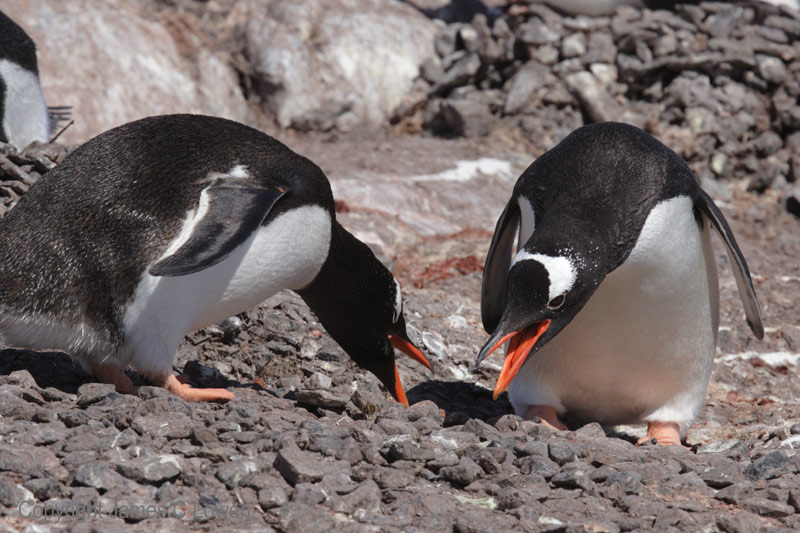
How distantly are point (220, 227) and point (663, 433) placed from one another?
186 centimetres

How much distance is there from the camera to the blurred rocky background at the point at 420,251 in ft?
7.50

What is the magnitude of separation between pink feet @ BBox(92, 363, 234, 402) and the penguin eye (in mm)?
1067

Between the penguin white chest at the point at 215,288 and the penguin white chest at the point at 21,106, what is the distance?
312cm

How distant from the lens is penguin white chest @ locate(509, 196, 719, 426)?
3.13m

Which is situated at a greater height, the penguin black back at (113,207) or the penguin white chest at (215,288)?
the penguin black back at (113,207)

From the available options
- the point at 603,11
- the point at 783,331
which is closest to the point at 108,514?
the point at 783,331

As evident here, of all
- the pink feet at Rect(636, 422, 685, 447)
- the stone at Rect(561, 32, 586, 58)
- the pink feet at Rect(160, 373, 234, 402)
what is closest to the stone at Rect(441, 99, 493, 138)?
the stone at Rect(561, 32, 586, 58)

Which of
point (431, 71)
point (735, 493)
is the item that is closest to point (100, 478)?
point (735, 493)

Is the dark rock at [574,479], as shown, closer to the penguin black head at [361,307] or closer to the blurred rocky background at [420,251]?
the blurred rocky background at [420,251]

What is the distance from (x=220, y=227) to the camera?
111 inches

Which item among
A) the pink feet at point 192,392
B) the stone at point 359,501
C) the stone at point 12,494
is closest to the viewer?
the stone at point 12,494

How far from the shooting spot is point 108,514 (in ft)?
6.82

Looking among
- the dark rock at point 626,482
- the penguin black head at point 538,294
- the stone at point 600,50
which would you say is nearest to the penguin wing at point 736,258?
the penguin black head at point 538,294

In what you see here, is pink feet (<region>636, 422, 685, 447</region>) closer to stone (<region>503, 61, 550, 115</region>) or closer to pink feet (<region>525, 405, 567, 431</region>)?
pink feet (<region>525, 405, 567, 431</region>)
